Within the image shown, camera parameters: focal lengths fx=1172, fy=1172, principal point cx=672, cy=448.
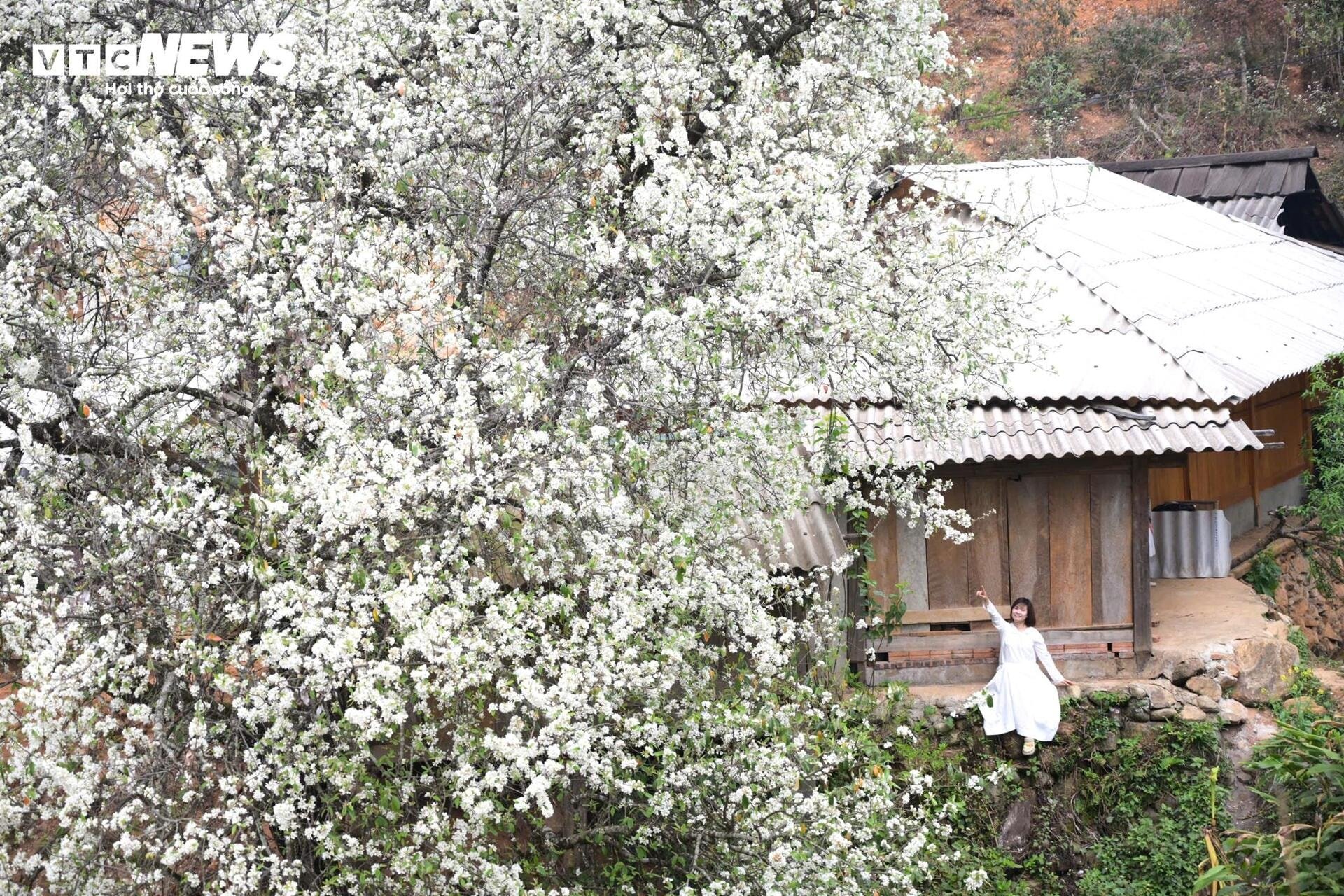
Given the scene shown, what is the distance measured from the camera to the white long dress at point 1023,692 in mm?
9656

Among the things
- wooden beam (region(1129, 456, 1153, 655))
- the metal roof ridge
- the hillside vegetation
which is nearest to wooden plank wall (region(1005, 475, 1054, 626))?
wooden beam (region(1129, 456, 1153, 655))

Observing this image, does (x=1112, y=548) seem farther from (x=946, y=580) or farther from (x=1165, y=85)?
(x=1165, y=85)

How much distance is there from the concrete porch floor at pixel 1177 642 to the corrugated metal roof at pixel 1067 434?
72.5 inches

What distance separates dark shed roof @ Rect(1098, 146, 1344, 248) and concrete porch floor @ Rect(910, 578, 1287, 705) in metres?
8.58

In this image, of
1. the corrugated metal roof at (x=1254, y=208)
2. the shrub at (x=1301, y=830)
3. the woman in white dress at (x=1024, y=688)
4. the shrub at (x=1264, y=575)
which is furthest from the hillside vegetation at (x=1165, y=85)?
the shrub at (x=1301, y=830)

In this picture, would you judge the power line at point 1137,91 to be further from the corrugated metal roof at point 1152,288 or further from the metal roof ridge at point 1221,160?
the corrugated metal roof at point 1152,288

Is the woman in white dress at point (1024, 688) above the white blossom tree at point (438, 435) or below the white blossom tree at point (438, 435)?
below

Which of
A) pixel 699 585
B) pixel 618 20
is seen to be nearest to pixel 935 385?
pixel 699 585

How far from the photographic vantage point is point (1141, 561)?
10039 mm

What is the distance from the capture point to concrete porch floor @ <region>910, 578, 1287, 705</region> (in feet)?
33.1

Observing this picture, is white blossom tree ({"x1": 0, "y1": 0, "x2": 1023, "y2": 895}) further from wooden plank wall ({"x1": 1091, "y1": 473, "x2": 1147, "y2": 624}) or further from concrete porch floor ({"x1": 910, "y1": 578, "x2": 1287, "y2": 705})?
wooden plank wall ({"x1": 1091, "y1": 473, "x2": 1147, "y2": 624})

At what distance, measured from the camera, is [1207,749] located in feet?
31.9

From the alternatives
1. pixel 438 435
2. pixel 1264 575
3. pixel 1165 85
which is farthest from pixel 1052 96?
pixel 438 435

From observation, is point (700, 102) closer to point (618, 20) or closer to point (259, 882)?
point (618, 20)
